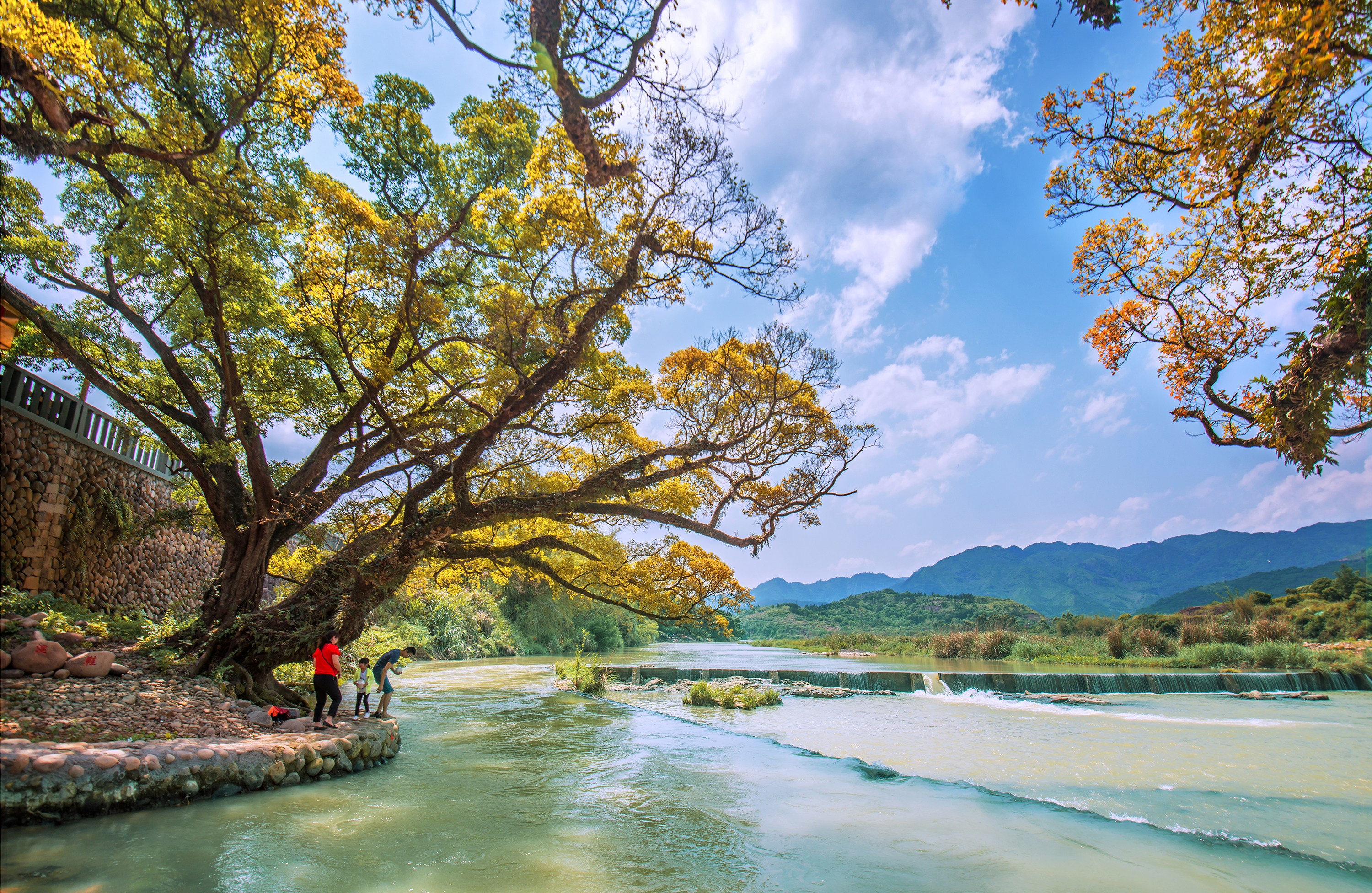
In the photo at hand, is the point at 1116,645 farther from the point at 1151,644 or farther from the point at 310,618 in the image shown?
the point at 310,618

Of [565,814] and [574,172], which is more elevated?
[574,172]

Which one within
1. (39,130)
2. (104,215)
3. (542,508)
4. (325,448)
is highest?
(104,215)

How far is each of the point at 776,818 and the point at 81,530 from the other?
1311 centimetres

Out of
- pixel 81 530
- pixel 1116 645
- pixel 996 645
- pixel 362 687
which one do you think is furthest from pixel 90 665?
pixel 1116 645

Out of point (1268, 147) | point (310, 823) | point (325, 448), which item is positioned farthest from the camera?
point (325, 448)

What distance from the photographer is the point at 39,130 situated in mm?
5777

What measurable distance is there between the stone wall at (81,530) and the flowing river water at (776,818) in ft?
21.4

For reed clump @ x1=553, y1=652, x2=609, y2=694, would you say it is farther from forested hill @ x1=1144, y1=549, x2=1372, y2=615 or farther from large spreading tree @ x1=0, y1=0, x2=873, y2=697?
forested hill @ x1=1144, y1=549, x2=1372, y2=615

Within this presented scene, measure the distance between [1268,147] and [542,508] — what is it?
873 cm

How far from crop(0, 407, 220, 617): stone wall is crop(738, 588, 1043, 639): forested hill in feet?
115

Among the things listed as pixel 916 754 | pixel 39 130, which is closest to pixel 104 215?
pixel 39 130

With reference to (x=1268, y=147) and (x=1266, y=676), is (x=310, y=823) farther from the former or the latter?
(x=1266, y=676)

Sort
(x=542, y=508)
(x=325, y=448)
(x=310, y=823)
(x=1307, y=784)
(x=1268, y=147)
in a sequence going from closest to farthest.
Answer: (x=1268, y=147) < (x=310, y=823) < (x=1307, y=784) < (x=542, y=508) < (x=325, y=448)

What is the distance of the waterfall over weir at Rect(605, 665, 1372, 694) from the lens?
46.0ft
